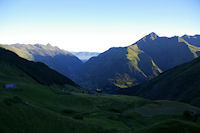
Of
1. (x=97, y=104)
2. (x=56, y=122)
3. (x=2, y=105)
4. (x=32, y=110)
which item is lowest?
(x=97, y=104)

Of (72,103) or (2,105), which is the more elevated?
(2,105)

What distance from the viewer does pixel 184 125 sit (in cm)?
3838

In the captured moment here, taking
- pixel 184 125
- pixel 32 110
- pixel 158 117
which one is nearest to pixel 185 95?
pixel 158 117

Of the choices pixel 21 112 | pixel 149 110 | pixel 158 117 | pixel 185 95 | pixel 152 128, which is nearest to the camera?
pixel 152 128

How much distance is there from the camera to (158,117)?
7275 centimetres

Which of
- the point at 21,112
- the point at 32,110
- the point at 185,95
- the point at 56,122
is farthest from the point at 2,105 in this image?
the point at 185,95

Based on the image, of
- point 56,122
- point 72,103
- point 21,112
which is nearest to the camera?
point 21,112

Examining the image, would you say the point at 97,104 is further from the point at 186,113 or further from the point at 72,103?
the point at 186,113

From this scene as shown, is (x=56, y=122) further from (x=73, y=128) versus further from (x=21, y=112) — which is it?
(x=21, y=112)

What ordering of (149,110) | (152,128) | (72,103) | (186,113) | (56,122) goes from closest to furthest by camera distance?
(152,128) < (56,122) < (186,113) < (149,110) < (72,103)

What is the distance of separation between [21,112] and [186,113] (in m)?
58.1

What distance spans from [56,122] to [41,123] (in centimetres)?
450

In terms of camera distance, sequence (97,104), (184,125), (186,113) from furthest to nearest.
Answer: (97,104)
(186,113)
(184,125)

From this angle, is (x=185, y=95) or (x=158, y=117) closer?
(x=158, y=117)
